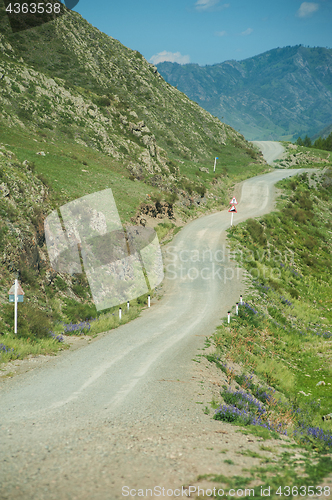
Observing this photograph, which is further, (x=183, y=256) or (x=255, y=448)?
(x=183, y=256)

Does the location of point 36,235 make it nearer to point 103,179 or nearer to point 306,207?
point 103,179

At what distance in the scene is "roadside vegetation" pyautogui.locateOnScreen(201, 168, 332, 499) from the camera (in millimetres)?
8516

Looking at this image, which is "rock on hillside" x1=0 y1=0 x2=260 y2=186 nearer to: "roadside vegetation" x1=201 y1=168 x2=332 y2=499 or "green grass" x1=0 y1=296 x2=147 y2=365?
"roadside vegetation" x1=201 y1=168 x2=332 y2=499

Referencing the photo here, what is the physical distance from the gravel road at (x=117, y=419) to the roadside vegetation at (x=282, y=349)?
0.83 m

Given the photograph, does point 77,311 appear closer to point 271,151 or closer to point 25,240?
point 25,240

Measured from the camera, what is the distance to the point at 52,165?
27.5 metres

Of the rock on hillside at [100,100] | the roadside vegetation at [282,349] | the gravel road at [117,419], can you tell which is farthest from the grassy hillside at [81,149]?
the roadside vegetation at [282,349]

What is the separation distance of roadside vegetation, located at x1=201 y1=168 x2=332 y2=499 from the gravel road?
32.9 inches

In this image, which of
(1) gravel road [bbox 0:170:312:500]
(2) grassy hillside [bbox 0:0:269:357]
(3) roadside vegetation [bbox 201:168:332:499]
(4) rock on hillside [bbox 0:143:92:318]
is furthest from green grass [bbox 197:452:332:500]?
(4) rock on hillside [bbox 0:143:92:318]

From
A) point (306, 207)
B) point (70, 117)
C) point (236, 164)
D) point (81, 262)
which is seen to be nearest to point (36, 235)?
point (81, 262)

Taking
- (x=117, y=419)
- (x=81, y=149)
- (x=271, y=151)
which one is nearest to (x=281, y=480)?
(x=117, y=419)

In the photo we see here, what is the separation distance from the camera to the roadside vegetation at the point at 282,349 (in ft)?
27.9

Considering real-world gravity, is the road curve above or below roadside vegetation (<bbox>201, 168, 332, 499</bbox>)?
above

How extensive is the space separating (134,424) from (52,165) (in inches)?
949
